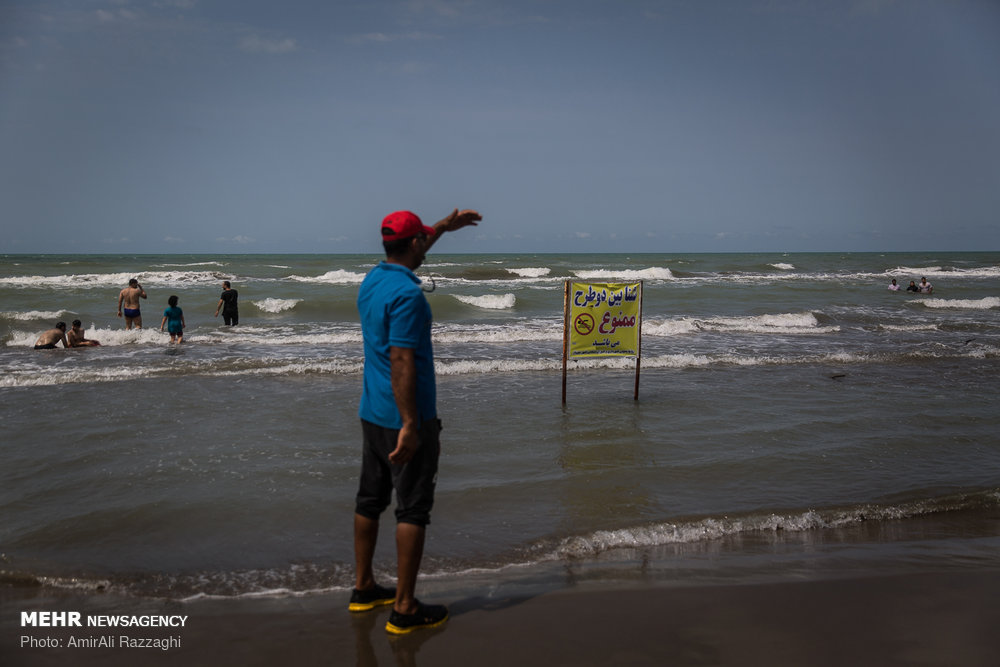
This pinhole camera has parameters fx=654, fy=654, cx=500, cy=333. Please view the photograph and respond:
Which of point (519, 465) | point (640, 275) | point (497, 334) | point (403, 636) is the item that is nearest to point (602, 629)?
point (403, 636)

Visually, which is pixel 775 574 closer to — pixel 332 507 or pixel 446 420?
pixel 332 507

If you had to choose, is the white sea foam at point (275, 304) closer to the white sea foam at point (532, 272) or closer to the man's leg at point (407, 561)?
the white sea foam at point (532, 272)

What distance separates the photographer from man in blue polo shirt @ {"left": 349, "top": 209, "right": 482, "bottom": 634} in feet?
9.43

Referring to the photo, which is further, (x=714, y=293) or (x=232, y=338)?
(x=714, y=293)

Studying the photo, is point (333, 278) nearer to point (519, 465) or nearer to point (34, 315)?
point (34, 315)

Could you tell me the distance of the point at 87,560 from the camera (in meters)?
4.01

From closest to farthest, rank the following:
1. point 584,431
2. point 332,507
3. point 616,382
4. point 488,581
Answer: point 488,581 < point 332,507 < point 584,431 < point 616,382

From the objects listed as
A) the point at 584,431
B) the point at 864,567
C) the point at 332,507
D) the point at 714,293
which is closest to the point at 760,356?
the point at 584,431

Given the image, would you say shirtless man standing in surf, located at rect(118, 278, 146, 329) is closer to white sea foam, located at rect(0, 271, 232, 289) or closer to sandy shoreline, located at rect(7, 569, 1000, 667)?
sandy shoreline, located at rect(7, 569, 1000, 667)

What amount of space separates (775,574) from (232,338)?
14.4 metres

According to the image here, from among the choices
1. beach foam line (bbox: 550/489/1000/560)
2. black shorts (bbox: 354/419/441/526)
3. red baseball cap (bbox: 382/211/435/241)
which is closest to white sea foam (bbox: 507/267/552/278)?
beach foam line (bbox: 550/489/1000/560)

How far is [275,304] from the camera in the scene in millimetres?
24516

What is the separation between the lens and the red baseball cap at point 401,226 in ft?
10.0

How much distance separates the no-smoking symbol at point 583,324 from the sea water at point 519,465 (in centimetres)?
98
